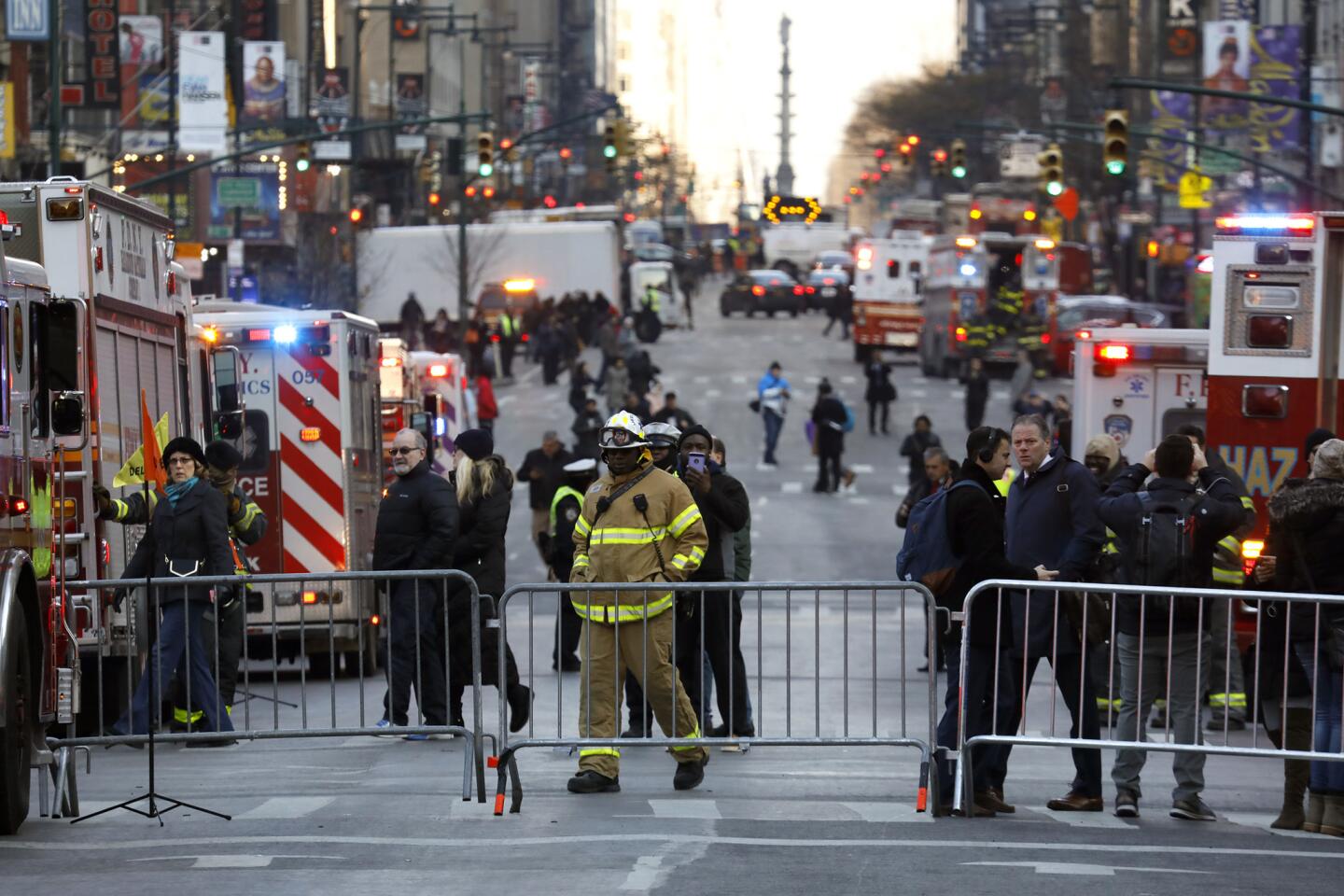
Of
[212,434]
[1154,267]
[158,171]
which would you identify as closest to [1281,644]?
[212,434]

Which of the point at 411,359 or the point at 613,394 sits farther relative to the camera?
the point at 613,394

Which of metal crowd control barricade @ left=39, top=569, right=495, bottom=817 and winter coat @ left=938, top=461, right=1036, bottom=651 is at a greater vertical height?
winter coat @ left=938, top=461, right=1036, bottom=651

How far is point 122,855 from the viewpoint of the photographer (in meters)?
9.38

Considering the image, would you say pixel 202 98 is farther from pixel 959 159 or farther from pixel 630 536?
pixel 630 536

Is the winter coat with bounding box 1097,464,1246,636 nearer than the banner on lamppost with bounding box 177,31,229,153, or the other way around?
the winter coat with bounding box 1097,464,1246,636

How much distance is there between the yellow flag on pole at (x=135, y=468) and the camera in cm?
1372

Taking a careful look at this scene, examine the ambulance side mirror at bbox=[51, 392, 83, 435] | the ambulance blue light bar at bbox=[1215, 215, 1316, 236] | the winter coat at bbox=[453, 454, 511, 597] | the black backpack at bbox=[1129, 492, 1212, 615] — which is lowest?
the winter coat at bbox=[453, 454, 511, 597]

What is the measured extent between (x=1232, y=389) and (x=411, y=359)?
1091 cm

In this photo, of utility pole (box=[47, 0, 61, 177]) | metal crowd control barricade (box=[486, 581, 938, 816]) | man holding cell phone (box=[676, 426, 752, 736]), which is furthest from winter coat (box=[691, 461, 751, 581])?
utility pole (box=[47, 0, 61, 177])

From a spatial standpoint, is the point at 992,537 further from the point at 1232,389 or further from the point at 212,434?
the point at 212,434

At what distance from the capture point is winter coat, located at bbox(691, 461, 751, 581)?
13.1m

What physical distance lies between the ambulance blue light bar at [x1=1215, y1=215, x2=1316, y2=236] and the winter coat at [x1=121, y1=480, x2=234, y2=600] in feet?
21.3

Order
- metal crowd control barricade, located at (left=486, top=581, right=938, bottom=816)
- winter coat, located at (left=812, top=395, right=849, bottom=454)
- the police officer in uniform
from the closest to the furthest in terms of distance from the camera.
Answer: metal crowd control barricade, located at (left=486, top=581, right=938, bottom=816)
the police officer in uniform
winter coat, located at (left=812, top=395, right=849, bottom=454)

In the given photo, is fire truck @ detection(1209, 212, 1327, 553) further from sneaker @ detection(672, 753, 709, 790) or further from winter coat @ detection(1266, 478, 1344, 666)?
sneaker @ detection(672, 753, 709, 790)
